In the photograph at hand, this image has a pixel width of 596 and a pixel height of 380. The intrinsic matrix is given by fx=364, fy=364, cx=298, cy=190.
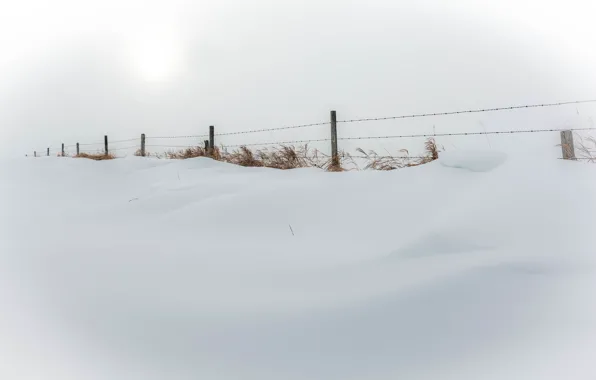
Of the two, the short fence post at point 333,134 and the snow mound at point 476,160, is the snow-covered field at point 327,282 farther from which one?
the short fence post at point 333,134

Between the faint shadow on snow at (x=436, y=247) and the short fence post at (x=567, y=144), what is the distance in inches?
104

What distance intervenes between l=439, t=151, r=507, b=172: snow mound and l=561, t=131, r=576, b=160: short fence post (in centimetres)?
139

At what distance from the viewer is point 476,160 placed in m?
2.77

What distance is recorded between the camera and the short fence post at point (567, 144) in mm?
3619

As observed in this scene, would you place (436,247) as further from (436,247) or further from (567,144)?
(567,144)

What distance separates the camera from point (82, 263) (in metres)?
1.84

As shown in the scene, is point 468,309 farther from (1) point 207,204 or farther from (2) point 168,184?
(2) point 168,184

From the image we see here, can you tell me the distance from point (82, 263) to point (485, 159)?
2.74 meters

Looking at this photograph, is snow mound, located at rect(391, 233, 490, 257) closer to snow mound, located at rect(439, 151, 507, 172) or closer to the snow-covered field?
the snow-covered field

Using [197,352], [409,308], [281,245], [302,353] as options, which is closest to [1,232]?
[281,245]

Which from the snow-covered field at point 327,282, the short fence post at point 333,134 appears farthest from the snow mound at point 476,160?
the short fence post at point 333,134

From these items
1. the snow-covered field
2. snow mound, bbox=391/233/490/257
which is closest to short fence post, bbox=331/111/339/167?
the snow-covered field

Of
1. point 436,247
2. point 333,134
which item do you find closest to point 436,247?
point 436,247

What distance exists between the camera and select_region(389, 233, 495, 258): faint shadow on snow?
1.75 m
